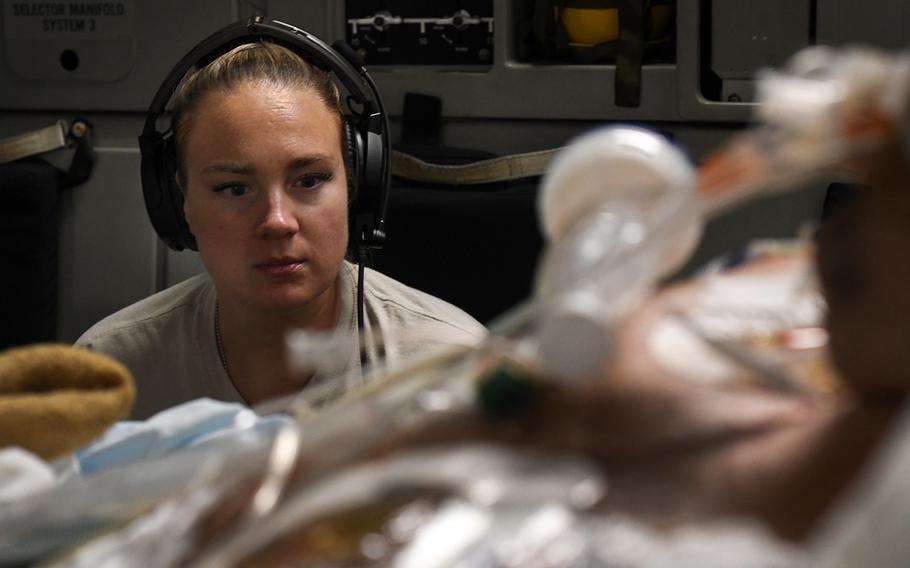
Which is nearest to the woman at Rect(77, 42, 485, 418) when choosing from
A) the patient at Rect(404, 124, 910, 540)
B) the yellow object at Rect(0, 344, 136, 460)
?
the yellow object at Rect(0, 344, 136, 460)

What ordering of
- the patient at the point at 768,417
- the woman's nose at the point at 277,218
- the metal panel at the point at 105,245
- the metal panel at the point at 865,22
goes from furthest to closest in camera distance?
the metal panel at the point at 105,245 → the metal panel at the point at 865,22 → the woman's nose at the point at 277,218 → the patient at the point at 768,417

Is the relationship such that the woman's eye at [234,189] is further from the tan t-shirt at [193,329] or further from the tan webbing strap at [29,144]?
the tan webbing strap at [29,144]

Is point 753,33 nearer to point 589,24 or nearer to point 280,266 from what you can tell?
point 589,24

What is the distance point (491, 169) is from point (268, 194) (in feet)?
1.57

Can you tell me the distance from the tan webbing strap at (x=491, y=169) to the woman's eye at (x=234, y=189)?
44 centimetres

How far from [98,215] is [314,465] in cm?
163

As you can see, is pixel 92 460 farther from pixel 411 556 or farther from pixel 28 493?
pixel 411 556

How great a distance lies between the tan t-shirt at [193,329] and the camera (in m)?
1.43

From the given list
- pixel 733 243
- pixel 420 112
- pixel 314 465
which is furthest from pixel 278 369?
pixel 314 465

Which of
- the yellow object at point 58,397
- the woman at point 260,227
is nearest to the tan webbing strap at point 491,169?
the woman at point 260,227

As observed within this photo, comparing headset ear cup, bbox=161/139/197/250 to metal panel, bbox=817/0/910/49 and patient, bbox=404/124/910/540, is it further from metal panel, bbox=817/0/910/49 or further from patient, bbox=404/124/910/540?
patient, bbox=404/124/910/540

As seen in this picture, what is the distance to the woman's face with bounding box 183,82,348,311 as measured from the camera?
135 centimetres

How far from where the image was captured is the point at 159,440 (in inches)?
21.6

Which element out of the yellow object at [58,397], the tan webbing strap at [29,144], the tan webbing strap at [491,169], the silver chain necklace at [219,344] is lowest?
the silver chain necklace at [219,344]
